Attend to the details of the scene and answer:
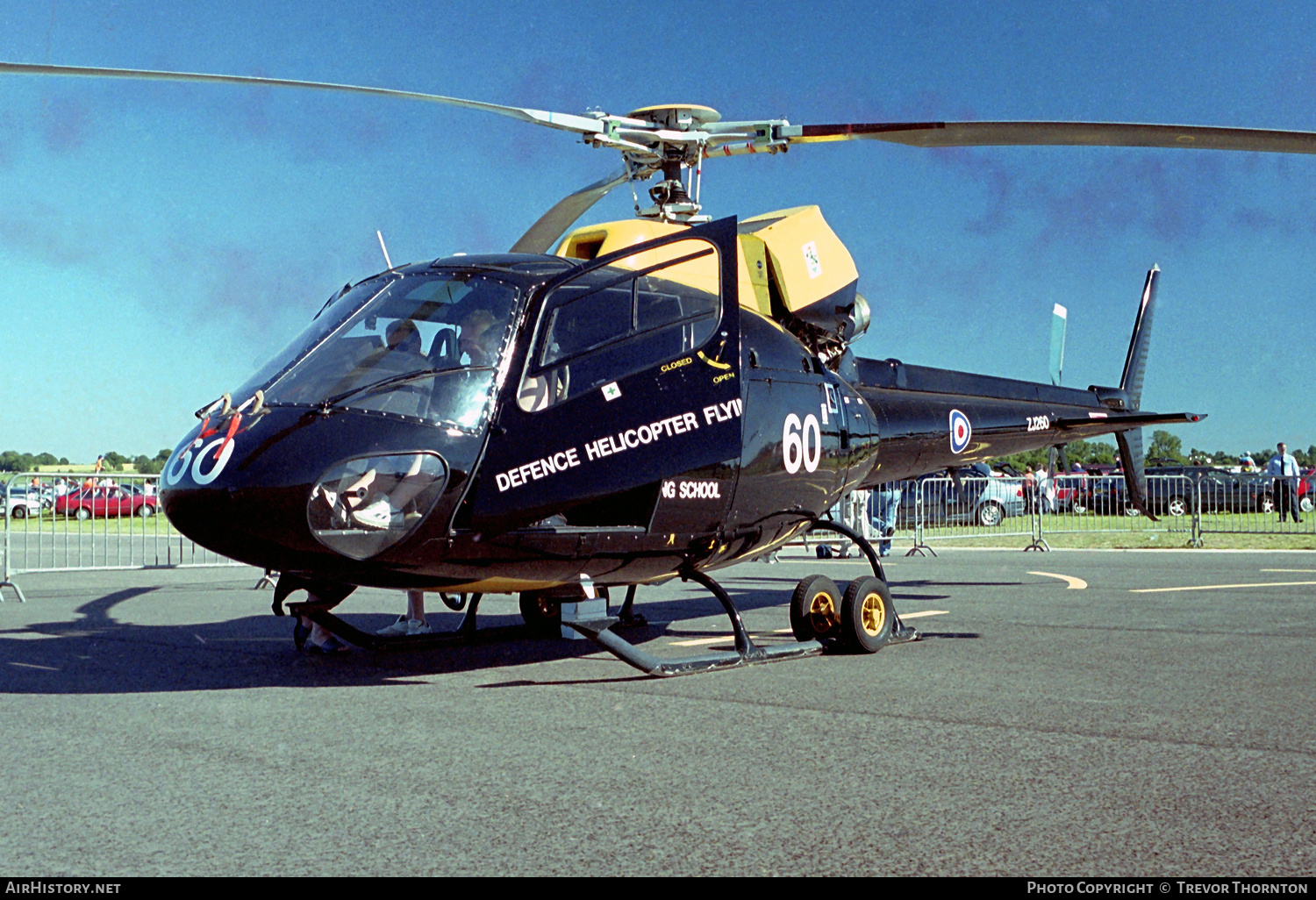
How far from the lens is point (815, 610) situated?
8.11 meters

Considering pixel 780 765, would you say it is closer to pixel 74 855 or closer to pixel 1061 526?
pixel 74 855

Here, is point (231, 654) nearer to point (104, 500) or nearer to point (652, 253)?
point (652, 253)

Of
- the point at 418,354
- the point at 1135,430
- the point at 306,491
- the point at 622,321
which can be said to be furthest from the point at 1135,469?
the point at 306,491

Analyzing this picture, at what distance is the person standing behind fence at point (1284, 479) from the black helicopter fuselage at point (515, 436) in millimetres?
19302

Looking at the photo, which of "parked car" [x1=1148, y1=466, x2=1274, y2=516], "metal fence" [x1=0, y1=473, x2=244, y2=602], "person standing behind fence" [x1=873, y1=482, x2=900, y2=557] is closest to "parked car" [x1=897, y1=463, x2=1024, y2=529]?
"person standing behind fence" [x1=873, y1=482, x2=900, y2=557]

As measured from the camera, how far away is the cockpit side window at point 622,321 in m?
6.32

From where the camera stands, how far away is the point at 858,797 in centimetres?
400

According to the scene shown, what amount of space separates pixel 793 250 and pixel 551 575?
3.18 metres

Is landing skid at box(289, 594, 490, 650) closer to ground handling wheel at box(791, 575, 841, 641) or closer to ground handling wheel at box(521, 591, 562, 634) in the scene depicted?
ground handling wheel at box(521, 591, 562, 634)

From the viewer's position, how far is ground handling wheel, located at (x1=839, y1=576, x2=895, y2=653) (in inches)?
307

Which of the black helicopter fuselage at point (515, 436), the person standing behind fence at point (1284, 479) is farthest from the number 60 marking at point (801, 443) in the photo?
the person standing behind fence at point (1284, 479)

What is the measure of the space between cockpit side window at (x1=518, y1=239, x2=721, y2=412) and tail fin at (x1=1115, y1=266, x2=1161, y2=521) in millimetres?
7008

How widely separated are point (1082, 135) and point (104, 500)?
14567mm

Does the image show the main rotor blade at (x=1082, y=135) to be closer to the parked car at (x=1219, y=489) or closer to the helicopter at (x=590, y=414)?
the helicopter at (x=590, y=414)
